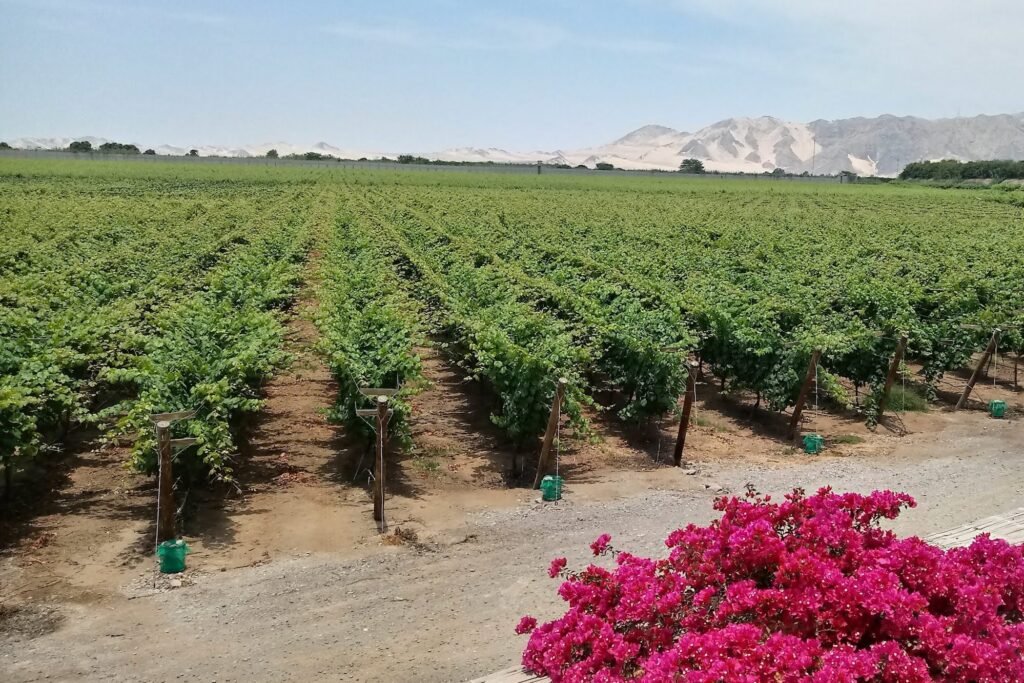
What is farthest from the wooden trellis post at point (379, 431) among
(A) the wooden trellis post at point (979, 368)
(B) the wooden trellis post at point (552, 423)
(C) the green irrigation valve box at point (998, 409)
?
(C) the green irrigation valve box at point (998, 409)

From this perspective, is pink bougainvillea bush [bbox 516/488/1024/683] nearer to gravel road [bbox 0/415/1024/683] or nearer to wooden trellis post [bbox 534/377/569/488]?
gravel road [bbox 0/415/1024/683]

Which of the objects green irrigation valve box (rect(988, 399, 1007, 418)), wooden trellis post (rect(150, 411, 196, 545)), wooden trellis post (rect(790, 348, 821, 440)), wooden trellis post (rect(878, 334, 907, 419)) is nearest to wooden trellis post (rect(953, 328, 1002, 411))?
green irrigation valve box (rect(988, 399, 1007, 418))

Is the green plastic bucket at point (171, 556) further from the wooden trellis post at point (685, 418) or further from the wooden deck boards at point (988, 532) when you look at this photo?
the wooden deck boards at point (988, 532)

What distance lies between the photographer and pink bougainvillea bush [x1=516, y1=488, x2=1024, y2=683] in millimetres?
3971

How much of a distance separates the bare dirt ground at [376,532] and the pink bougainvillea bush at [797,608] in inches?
110

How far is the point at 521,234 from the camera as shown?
3017 cm

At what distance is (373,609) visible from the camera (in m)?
8.05

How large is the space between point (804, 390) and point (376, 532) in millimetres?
8017

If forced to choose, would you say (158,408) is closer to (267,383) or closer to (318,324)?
(318,324)

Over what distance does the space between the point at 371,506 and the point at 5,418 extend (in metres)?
Result: 4.37

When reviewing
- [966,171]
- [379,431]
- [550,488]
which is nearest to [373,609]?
[379,431]

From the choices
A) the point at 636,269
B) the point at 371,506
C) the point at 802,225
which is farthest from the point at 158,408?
the point at 802,225

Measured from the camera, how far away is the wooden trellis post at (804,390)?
44.4 feet

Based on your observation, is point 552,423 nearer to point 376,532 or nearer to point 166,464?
point 376,532
